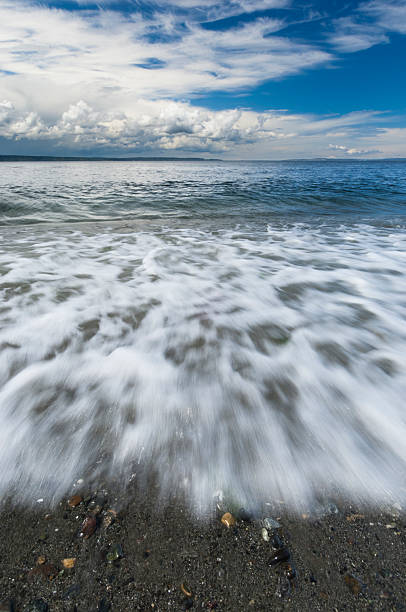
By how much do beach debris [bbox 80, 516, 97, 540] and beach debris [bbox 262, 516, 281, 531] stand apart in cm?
77

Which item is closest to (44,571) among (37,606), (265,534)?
(37,606)

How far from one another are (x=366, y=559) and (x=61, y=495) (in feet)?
4.63

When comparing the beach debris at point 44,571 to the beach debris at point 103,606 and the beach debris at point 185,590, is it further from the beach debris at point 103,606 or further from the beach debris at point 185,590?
the beach debris at point 185,590

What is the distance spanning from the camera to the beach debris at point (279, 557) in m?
1.21

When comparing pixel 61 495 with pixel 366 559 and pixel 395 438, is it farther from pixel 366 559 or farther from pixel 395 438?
pixel 395 438

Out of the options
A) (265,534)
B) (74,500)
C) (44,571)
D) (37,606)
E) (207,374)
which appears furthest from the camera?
(207,374)

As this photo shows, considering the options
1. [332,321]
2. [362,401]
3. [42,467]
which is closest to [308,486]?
[362,401]

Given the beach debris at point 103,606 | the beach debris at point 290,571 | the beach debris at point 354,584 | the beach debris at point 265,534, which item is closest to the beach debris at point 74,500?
the beach debris at point 103,606

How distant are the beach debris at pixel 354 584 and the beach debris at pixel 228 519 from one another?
47cm

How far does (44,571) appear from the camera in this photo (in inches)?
46.4

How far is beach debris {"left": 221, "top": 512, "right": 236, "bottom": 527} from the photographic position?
136 centimetres

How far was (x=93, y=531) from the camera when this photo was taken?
132cm

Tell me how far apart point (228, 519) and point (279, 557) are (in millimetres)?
256

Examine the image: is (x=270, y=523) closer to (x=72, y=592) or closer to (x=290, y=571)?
(x=290, y=571)
